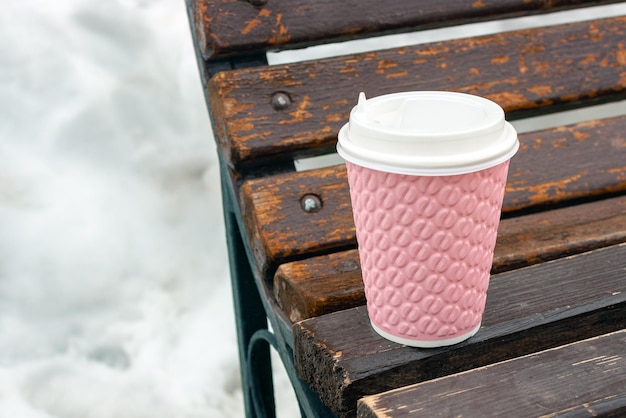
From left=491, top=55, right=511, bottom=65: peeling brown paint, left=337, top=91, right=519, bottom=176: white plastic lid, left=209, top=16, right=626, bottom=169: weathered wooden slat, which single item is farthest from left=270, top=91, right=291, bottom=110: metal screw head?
left=337, top=91, right=519, bottom=176: white plastic lid

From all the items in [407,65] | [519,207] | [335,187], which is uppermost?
[407,65]

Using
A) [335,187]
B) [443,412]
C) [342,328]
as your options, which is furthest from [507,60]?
[443,412]

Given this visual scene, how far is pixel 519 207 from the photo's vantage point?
59.2 inches

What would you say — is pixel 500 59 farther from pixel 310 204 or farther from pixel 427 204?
pixel 427 204

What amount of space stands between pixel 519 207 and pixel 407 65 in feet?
1.20

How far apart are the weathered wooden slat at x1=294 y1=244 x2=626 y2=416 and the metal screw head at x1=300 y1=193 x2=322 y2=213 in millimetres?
360

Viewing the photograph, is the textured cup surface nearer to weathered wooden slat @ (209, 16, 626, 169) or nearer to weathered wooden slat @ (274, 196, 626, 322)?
weathered wooden slat @ (274, 196, 626, 322)

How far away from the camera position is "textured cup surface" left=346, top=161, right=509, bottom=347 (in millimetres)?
896

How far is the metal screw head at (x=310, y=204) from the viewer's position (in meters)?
1.42

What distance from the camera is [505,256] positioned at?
1279mm

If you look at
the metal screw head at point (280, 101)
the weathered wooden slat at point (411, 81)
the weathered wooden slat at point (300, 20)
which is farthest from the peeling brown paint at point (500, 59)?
the metal screw head at point (280, 101)

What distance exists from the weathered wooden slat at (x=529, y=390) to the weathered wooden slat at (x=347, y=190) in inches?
20.2

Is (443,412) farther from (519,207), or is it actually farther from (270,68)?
(270,68)

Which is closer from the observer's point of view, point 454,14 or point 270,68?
point 270,68
